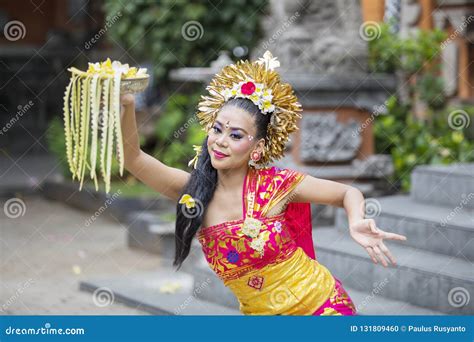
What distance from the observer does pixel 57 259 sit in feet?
32.2

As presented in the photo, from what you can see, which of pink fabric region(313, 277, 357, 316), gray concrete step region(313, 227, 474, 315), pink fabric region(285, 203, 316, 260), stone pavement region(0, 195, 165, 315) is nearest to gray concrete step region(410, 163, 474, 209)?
gray concrete step region(313, 227, 474, 315)

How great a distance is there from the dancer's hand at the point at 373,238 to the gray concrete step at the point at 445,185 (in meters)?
3.32

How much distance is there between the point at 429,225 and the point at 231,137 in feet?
9.30

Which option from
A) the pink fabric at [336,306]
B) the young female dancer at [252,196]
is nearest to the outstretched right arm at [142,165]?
the young female dancer at [252,196]

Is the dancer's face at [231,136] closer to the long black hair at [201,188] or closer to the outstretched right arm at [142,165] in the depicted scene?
the long black hair at [201,188]

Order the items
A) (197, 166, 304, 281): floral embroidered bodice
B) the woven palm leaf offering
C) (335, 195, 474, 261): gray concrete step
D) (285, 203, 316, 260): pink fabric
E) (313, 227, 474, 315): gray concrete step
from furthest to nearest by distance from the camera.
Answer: (335, 195, 474, 261): gray concrete step < (313, 227, 474, 315): gray concrete step < (285, 203, 316, 260): pink fabric < (197, 166, 304, 281): floral embroidered bodice < the woven palm leaf offering

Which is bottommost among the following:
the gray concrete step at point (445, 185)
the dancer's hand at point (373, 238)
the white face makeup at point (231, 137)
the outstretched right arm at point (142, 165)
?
the dancer's hand at point (373, 238)

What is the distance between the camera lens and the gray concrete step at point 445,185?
7.80 metres

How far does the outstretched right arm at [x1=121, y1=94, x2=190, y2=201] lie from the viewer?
4559 millimetres

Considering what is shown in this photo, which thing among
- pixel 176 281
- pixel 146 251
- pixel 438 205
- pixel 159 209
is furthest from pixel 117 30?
pixel 438 205

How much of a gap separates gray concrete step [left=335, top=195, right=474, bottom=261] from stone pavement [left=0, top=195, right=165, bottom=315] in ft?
5.96

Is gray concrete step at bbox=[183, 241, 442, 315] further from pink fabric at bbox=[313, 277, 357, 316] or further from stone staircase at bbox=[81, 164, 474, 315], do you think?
pink fabric at bbox=[313, 277, 357, 316]

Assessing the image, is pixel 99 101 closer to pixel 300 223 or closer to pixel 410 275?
pixel 300 223

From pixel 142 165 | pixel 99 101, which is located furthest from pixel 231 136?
pixel 99 101
